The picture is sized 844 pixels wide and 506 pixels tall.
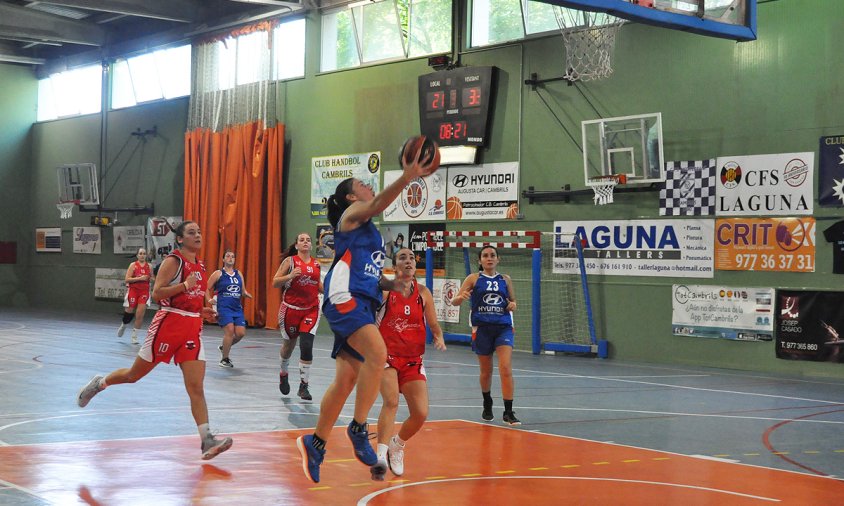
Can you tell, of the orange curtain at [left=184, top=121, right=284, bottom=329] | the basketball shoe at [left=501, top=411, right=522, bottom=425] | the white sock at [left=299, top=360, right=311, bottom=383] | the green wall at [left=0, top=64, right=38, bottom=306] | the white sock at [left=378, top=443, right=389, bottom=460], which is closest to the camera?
the white sock at [left=378, top=443, right=389, bottom=460]

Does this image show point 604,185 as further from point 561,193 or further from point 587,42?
point 587,42

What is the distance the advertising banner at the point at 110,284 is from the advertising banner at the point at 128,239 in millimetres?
789

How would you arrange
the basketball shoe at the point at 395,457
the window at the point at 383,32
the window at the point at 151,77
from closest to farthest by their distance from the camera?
1. the basketball shoe at the point at 395,457
2. the window at the point at 383,32
3. the window at the point at 151,77

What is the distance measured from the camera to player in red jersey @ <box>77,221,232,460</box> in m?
8.42

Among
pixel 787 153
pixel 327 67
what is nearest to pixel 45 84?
Answer: pixel 327 67

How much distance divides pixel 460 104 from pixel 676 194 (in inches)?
238

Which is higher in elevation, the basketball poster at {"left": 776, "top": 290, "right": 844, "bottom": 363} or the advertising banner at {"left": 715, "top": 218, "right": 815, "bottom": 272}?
the advertising banner at {"left": 715, "top": 218, "right": 815, "bottom": 272}

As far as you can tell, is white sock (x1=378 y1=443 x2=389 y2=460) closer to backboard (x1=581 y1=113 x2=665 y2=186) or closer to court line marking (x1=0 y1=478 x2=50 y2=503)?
court line marking (x1=0 y1=478 x2=50 y2=503)

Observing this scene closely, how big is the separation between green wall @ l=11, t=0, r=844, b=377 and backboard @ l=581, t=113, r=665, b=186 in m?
0.58

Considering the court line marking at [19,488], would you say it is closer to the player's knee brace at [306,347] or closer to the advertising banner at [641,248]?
the player's knee brace at [306,347]

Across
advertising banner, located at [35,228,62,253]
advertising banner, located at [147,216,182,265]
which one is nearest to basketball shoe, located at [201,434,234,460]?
advertising banner, located at [147,216,182,265]

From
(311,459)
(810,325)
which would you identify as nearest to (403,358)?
(311,459)

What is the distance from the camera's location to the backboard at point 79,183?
3481cm

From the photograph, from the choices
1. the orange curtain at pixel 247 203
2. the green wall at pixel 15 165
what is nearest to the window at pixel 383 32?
the orange curtain at pixel 247 203
